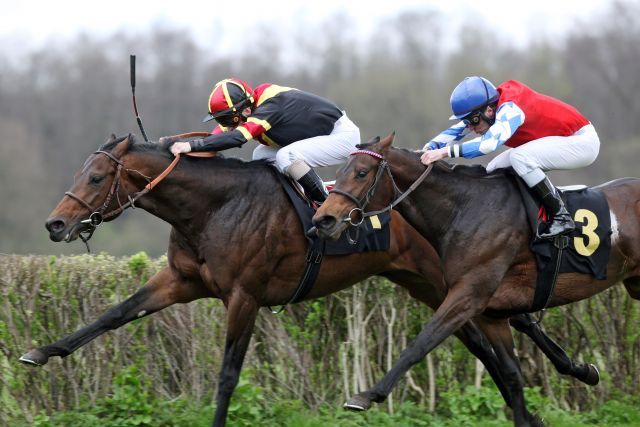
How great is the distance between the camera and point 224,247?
6281 millimetres

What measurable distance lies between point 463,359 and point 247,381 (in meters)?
1.78

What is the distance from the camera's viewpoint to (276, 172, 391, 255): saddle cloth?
6492 mm

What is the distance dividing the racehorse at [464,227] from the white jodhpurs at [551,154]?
183 mm

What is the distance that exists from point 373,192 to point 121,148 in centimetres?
175

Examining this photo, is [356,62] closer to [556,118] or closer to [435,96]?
[435,96]

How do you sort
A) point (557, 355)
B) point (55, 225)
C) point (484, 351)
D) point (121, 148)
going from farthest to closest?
1. point (557, 355)
2. point (484, 351)
3. point (121, 148)
4. point (55, 225)

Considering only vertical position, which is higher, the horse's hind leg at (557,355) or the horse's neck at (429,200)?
the horse's neck at (429,200)

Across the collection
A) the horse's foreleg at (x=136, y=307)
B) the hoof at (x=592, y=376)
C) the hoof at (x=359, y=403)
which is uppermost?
the horse's foreleg at (x=136, y=307)

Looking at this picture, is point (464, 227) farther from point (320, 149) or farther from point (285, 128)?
point (285, 128)

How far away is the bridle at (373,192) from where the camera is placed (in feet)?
18.5

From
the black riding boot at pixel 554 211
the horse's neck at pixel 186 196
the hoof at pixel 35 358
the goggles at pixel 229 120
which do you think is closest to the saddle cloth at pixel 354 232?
the horse's neck at pixel 186 196

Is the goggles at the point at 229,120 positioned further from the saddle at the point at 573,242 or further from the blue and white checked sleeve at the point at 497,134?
the saddle at the point at 573,242

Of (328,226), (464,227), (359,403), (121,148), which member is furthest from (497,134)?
(121,148)

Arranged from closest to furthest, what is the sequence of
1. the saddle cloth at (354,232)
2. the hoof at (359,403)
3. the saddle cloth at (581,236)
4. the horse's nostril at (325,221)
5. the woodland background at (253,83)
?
the hoof at (359,403)
the horse's nostril at (325,221)
the saddle cloth at (581,236)
the saddle cloth at (354,232)
the woodland background at (253,83)
